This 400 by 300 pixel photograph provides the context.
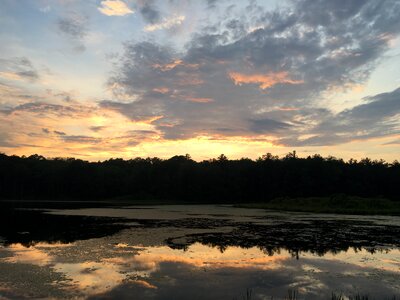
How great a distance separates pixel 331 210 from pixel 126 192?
77.8 meters

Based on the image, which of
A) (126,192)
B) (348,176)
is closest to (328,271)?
(348,176)

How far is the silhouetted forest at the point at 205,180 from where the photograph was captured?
9750cm

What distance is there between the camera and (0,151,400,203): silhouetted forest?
9750 cm

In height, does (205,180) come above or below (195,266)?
above

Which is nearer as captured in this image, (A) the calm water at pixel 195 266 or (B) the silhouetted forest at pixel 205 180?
(A) the calm water at pixel 195 266

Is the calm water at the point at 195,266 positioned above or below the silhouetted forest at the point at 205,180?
below

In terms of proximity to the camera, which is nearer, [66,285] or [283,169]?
[66,285]

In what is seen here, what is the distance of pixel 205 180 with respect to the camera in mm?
108250

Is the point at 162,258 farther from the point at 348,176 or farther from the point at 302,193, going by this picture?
the point at 348,176

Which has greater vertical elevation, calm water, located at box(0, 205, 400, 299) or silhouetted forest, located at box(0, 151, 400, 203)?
silhouetted forest, located at box(0, 151, 400, 203)

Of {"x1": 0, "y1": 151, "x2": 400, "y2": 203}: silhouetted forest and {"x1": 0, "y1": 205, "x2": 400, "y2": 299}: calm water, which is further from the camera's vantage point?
{"x1": 0, "y1": 151, "x2": 400, "y2": 203}: silhouetted forest

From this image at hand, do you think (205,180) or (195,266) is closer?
(195,266)

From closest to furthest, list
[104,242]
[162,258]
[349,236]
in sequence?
[162,258]
[104,242]
[349,236]

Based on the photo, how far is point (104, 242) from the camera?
18.7 metres
